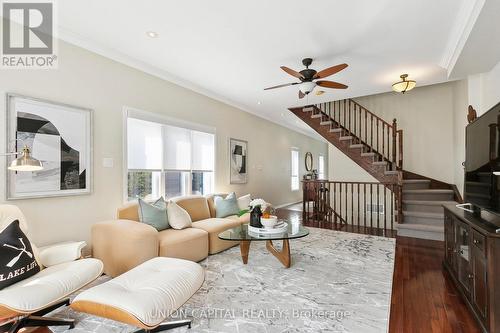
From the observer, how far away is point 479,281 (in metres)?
1.87

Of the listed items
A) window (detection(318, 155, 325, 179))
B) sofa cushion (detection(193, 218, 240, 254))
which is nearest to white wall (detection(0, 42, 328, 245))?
sofa cushion (detection(193, 218, 240, 254))

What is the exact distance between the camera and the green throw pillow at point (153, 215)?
3176 mm

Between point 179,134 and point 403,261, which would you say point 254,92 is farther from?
point 403,261

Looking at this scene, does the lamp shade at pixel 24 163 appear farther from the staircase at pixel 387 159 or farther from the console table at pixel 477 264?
the staircase at pixel 387 159

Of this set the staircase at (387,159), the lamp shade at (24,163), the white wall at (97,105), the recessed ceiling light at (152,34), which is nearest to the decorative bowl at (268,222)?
the white wall at (97,105)

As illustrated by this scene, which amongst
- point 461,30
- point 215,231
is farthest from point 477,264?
point 215,231

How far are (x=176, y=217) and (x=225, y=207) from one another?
1.13 metres

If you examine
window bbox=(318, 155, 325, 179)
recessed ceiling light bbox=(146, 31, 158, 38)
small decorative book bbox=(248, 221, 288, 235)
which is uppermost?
recessed ceiling light bbox=(146, 31, 158, 38)

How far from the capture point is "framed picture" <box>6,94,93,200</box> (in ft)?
8.16

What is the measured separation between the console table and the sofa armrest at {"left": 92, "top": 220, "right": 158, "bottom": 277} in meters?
2.91

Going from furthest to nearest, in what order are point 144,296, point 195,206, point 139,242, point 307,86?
point 195,206
point 307,86
point 139,242
point 144,296

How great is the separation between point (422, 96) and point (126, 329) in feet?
22.4

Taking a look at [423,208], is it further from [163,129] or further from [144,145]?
[144,145]

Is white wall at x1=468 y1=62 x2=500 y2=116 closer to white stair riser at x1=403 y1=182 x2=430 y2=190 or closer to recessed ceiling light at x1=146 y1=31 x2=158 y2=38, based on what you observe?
white stair riser at x1=403 y1=182 x2=430 y2=190
